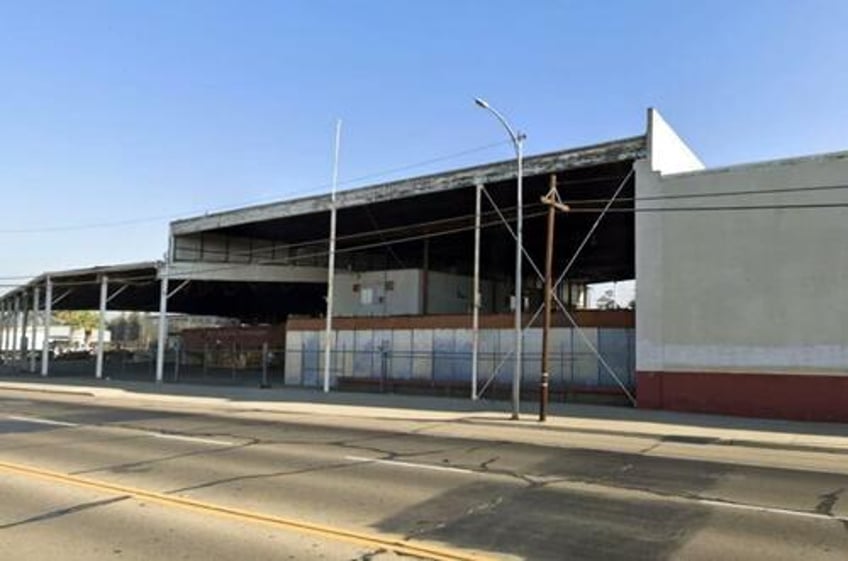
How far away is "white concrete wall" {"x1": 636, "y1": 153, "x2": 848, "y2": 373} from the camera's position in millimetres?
24016

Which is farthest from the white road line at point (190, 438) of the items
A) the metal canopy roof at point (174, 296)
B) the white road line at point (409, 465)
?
the metal canopy roof at point (174, 296)

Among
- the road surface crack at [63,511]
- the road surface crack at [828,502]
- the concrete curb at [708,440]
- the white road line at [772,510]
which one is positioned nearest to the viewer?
the road surface crack at [63,511]

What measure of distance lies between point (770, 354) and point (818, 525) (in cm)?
1674

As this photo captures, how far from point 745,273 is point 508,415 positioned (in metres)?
8.15

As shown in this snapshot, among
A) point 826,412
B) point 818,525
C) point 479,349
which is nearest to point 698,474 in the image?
point 818,525

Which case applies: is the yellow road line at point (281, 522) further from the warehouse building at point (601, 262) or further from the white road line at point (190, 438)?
the warehouse building at point (601, 262)

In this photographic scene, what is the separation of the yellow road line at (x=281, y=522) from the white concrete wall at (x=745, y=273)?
19.3 m

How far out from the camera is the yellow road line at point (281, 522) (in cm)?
744

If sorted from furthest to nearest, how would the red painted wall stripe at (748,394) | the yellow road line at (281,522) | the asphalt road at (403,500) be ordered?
the red painted wall stripe at (748,394) < the asphalt road at (403,500) < the yellow road line at (281,522)

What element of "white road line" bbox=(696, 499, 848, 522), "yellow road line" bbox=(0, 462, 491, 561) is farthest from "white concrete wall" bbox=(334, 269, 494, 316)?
"white road line" bbox=(696, 499, 848, 522)

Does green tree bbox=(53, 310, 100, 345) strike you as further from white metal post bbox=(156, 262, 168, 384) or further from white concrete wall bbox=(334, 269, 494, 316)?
white concrete wall bbox=(334, 269, 494, 316)

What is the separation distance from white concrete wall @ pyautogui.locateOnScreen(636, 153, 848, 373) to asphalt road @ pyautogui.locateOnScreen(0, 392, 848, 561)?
8.23 m

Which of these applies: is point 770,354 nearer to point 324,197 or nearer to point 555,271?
point 324,197

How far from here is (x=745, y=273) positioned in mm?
25281
